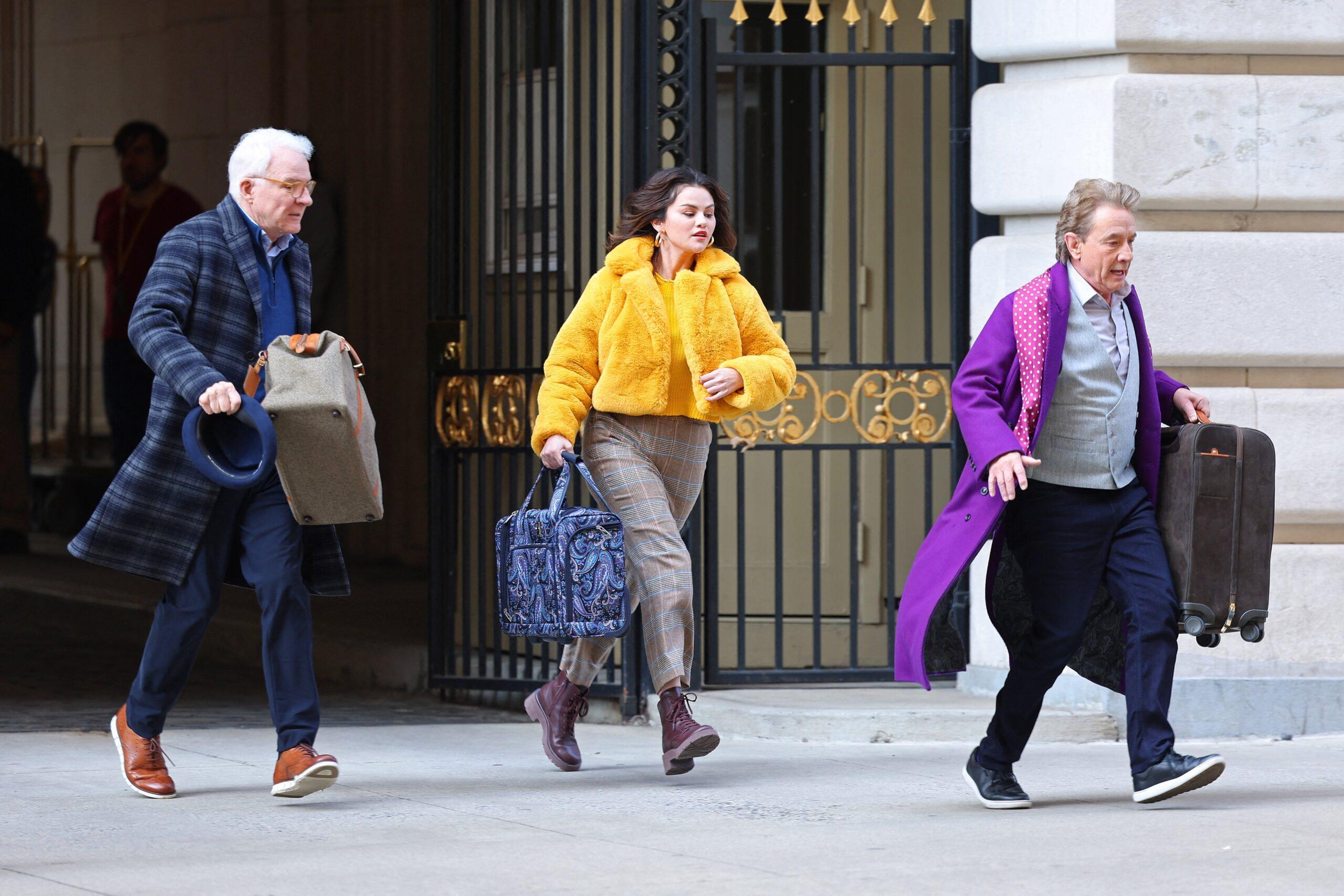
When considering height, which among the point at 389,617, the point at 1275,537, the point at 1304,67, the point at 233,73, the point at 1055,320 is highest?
the point at 233,73

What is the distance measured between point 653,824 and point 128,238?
9387 millimetres

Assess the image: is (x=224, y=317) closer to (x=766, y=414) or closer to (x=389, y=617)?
(x=766, y=414)

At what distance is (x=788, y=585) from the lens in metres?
8.72

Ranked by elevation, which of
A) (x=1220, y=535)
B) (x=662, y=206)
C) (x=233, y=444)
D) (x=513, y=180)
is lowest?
(x=1220, y=535)

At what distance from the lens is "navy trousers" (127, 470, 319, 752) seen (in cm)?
580

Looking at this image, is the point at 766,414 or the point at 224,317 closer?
the point at 224,317

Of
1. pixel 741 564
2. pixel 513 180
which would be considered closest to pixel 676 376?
pixel 741 564

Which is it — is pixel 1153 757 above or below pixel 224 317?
below

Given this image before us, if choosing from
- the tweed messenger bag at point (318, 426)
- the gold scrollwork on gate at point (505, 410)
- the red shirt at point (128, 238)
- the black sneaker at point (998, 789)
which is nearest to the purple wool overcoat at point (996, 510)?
the black sneaker at point (998, 789)

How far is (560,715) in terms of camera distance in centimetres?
641

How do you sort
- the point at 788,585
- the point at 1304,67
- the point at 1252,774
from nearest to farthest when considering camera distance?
the point at 1252,774 < the point at 1304,67 < the point at 788,585

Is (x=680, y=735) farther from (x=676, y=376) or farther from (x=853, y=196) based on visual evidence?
(x=853, y=196)

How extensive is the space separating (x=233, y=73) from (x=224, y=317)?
9328mm

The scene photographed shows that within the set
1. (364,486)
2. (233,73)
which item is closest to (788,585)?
(364,486)
